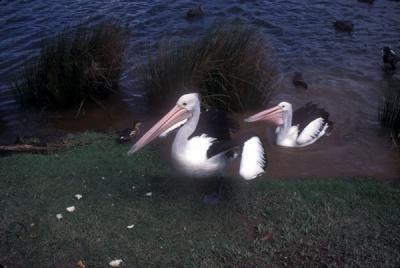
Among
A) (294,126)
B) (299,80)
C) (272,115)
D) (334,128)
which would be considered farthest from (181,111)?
(299,80)

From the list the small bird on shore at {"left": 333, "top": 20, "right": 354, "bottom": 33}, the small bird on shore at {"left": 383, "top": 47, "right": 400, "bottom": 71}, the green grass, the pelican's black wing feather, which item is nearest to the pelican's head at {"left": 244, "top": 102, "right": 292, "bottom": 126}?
the pelican's black wing feather

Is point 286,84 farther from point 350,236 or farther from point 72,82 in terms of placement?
point 350,236

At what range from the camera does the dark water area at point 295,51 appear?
676cm

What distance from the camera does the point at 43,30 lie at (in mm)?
11305

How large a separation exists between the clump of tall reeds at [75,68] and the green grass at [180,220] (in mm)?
2298

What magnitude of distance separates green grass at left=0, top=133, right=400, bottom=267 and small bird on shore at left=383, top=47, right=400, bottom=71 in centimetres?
509

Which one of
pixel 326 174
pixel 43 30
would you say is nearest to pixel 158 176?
pixel 326 174

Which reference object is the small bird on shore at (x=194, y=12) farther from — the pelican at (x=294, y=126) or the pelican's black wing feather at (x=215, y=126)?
the pelican's black wing feather at (x=215, y=126)

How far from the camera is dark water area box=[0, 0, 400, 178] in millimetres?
6762

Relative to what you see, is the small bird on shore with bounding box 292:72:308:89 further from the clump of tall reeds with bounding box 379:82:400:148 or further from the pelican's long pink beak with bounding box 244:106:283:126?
the pelican's long pink beak with bounding box 244:106:283:126

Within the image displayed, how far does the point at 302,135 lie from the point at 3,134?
5099 mm

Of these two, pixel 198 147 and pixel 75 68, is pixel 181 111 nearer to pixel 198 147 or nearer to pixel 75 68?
pixel 198 147

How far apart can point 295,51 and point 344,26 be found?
1853 millimetres

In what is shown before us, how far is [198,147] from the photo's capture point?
15.8 ft
